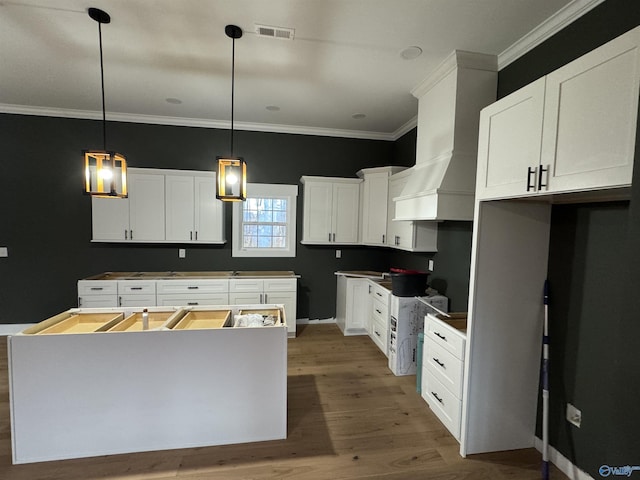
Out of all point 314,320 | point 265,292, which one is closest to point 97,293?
point 265,292

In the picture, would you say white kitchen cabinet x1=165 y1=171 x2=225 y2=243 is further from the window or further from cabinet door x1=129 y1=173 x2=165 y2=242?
the window

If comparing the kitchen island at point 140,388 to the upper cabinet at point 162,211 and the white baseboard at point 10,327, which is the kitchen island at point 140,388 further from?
the white baseboard at point 10,327

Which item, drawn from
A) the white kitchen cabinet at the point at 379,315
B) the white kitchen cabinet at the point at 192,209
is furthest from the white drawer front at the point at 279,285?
the white kitchen cabinet at the point at 379,315

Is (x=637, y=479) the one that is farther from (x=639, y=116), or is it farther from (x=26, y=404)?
(x=26, y=404)

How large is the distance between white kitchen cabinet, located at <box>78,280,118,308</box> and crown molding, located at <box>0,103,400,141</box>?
7.61 ft

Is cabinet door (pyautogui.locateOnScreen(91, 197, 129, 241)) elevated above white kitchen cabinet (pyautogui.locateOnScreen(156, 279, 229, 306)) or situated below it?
above

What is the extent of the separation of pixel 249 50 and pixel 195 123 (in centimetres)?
219

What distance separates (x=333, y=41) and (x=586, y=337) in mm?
2826

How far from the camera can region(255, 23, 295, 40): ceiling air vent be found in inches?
92.2

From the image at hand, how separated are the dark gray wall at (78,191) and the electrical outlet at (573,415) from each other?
2.16 m

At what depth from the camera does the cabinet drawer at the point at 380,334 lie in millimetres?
3645

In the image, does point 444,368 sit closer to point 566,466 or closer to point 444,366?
point 444,366

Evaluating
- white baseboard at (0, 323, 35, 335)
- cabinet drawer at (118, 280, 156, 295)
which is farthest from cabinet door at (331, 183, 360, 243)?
white baseboard at (0, 323, 35, 335)

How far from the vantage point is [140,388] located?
2113 mm
